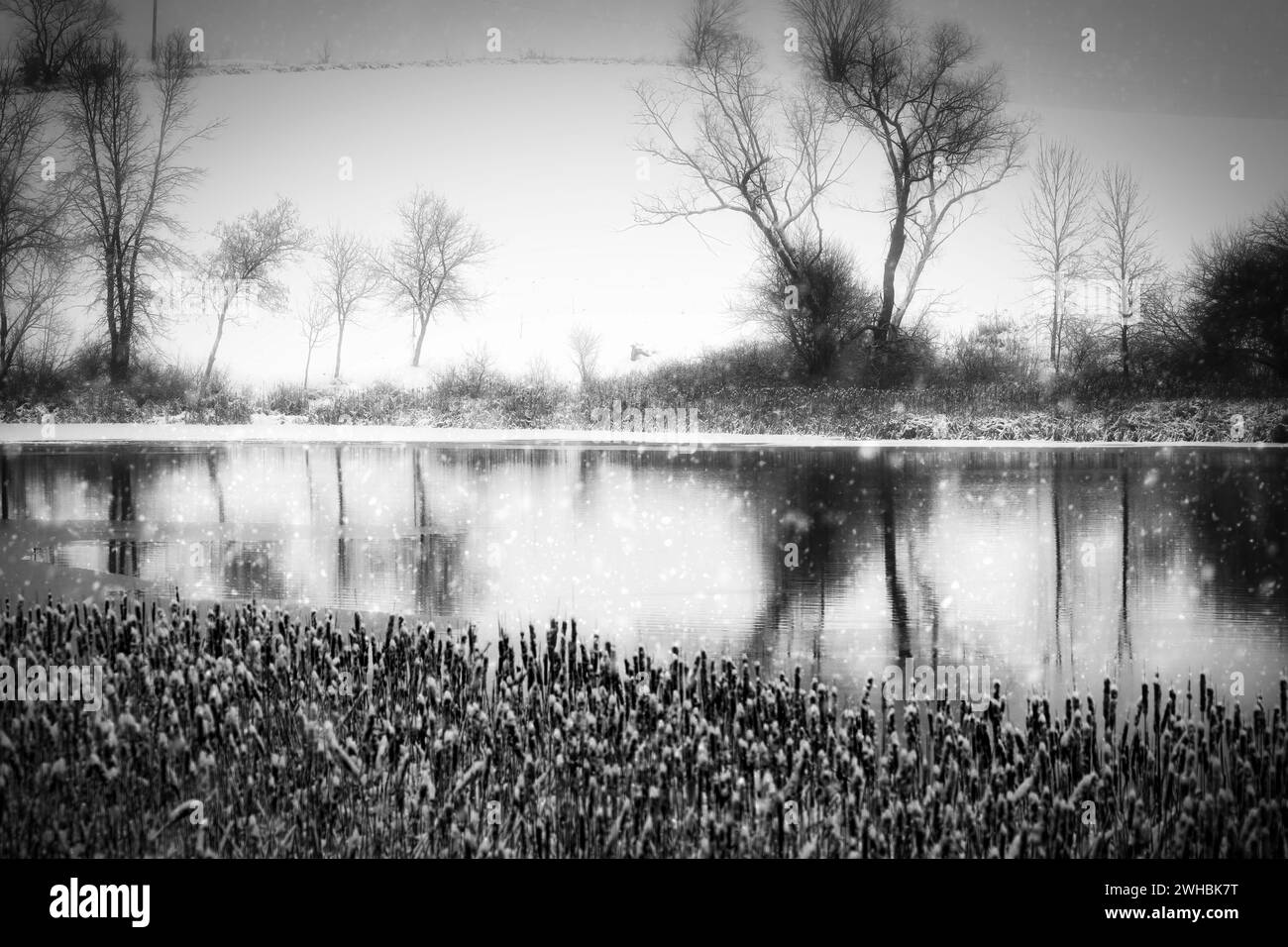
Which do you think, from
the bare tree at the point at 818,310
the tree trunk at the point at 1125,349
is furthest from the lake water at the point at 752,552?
the bare tree at the point at 818,310

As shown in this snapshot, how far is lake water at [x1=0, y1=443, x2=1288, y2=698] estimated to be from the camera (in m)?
6.60

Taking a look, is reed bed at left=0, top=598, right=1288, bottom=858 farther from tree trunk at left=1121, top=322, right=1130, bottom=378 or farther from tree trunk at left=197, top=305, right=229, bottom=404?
tree trunk at left=1121, top=322, right=1130, bottom=378

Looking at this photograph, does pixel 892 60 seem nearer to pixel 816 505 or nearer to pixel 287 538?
pixel 816 505

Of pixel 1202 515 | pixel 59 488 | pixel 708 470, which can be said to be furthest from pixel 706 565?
pixel 59 488

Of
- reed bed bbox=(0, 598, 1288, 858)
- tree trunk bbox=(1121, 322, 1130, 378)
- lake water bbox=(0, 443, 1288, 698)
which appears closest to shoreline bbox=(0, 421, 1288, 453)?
tree trunk bbox=(1121, 322, 1130, 378)

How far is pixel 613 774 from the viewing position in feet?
12.9

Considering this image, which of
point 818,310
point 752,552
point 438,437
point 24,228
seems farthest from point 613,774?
point 818,310

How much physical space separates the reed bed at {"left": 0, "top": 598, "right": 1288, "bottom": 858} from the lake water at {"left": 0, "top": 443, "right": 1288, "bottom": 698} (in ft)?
4.06

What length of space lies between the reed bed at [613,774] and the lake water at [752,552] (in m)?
1.24

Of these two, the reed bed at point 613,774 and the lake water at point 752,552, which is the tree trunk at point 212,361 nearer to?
the lake water at point 752,552

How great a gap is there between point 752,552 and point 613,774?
590 cm

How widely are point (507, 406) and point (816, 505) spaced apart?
1276 centimetres

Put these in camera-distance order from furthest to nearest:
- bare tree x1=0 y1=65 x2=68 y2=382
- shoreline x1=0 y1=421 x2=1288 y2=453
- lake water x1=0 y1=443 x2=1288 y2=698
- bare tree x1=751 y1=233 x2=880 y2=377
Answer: bare tree x1=751 y1=233 x2=880 y2=377
shoreline x1=0 y1=421 x2=1288 y2=453
bare tree x1=0 y1=65 x2=68 y2=382
lake water x1=0 y1=443 x2=1288 y2=698

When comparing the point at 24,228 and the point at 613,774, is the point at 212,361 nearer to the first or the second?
the point at 24,228
